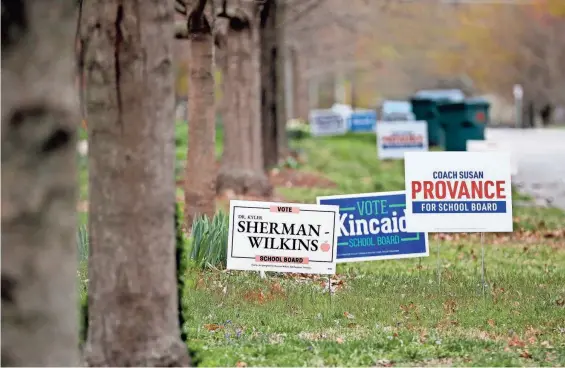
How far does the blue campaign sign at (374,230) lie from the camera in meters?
12.1

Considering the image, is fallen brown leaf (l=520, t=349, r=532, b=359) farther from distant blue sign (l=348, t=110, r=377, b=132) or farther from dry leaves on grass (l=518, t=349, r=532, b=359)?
distant blue sign (l=348, t=110, r=377, b=132)

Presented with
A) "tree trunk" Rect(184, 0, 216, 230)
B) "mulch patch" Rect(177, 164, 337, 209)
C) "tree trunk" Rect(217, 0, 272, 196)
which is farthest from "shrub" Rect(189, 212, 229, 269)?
"mulch patch" Rect(177, 164, 337, 209)

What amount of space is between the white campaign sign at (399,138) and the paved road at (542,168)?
2717mm

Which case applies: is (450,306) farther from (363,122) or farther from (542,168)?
(363,122)

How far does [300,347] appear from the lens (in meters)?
9.05

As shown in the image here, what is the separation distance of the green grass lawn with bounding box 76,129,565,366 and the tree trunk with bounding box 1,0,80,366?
2.62 meters

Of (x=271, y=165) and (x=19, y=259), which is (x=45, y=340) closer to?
(x=19, y=259)

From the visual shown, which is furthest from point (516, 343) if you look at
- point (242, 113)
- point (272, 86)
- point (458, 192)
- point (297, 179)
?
point (272, 86)

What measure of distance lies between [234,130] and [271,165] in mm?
6319

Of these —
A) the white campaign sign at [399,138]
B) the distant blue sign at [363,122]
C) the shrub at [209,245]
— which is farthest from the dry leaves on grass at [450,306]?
the distant blue sign at [363,122]

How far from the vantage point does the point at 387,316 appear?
10.6m

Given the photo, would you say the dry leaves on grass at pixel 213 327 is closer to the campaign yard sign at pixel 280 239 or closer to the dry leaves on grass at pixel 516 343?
the campaign yard sign at pixel 280 239

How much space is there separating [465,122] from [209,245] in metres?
24.8

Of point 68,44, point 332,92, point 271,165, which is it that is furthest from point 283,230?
point 332,92
